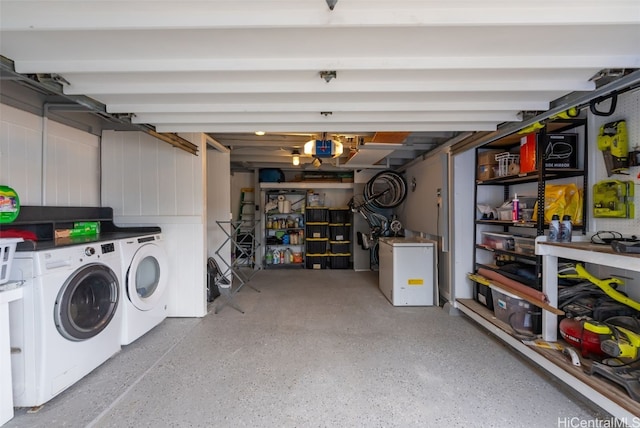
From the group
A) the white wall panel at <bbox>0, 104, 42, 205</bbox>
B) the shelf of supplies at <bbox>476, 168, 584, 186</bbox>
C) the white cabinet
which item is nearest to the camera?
the white wall panel at <bbox>0, 104, 42, 205</bbox>

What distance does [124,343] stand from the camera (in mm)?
2307

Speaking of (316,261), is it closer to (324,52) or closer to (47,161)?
(47,161)

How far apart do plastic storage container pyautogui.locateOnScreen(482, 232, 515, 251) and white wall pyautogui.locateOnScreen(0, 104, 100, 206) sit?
443 centimetres

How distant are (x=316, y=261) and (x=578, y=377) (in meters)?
4.45

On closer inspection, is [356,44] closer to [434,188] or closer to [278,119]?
[278,119]

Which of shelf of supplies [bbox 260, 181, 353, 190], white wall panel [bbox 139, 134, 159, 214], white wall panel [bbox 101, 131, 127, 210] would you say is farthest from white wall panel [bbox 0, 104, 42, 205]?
shelf of supplies [bbox 260, 181, 353, 190]

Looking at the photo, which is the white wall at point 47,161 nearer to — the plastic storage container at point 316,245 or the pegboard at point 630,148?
the plastic storage container at point 316,245

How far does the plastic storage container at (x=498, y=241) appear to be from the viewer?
2731mm

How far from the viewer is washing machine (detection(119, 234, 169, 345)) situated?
7.59 feet

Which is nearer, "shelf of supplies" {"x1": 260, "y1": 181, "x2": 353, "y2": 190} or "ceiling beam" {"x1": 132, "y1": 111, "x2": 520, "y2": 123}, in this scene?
"ceiling beam" {"x1": 132, "y1": 111, "x2": 520, "y2": 123}

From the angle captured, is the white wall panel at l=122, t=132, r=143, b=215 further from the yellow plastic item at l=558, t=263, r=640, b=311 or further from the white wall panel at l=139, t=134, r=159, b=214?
the yellow plastic item at l=558, t=263, r=640, b=311

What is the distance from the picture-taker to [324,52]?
4.59ft

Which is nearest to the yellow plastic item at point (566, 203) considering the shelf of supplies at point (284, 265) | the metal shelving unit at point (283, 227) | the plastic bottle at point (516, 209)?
the plastic bottle at point (516, 209)

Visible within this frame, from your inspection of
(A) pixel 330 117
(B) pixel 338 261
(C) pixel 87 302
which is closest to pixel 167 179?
(C) pixel 87 302
